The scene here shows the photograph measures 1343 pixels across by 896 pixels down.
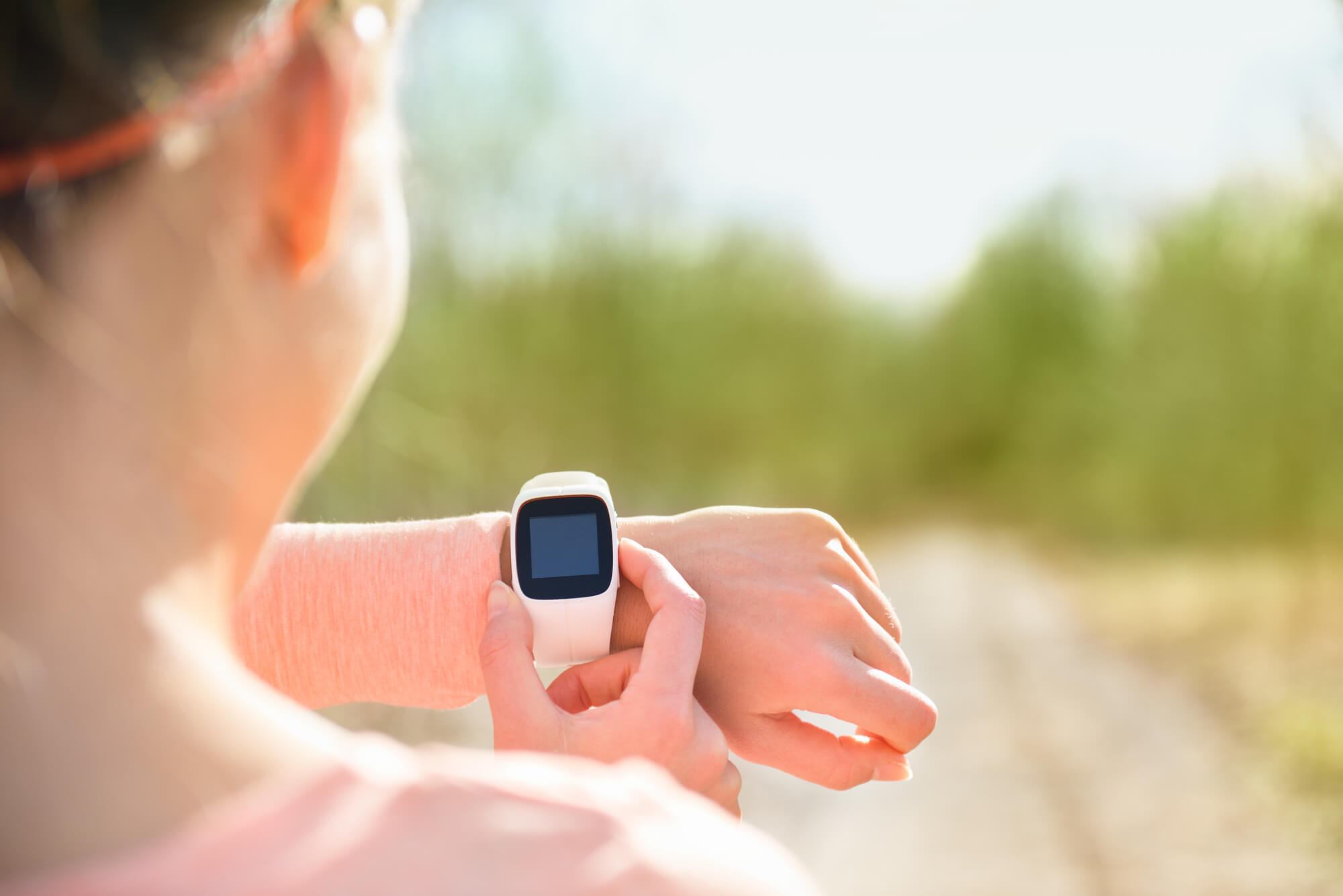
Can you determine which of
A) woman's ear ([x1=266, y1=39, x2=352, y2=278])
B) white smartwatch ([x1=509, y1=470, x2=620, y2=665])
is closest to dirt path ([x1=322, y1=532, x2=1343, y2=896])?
white smartwatch ([x1=509, y1=470, x2=620, y2=665])

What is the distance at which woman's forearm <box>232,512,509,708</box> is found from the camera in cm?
97

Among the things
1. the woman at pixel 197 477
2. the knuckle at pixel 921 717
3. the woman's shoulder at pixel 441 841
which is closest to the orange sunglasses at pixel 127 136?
the woman at pixel 197 477

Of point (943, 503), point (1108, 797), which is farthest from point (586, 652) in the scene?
point (943, 503)

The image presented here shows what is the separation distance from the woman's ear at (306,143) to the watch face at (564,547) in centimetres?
47

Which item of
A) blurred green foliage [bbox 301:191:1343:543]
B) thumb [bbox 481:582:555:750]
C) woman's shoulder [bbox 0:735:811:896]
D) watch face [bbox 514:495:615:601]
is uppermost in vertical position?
blurred green foliage [bbox 301:191:1343:543]

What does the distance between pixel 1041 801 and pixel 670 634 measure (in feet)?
12.8

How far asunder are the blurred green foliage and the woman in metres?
3.29

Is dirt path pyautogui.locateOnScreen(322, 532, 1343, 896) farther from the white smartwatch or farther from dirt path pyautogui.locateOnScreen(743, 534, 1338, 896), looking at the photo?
the white smartwatch

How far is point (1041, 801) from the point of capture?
4.21 metres

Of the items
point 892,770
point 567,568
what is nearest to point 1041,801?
point 892,770

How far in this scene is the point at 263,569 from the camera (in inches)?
37.9

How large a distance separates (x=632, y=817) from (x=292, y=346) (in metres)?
0.26

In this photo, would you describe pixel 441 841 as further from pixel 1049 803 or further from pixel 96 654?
pixel 1049 803

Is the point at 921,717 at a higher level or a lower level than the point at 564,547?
lower
